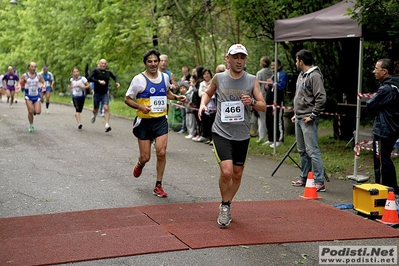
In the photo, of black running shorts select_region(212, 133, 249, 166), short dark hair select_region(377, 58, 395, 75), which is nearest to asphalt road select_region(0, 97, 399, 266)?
black running shorts select_region(212, 133, 249, 166)

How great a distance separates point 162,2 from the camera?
25.2 metres

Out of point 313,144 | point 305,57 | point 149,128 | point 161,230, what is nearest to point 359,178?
point 313,144

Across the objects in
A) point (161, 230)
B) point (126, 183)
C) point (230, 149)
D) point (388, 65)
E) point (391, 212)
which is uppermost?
point (388, 65)

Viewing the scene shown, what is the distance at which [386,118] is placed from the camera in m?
9.08

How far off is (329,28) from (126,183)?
4.33 metres

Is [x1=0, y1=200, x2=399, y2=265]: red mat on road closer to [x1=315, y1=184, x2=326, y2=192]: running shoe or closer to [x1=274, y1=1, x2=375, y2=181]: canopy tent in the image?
[x1=315, y1=184, x2=326, y2=192]: running shoe

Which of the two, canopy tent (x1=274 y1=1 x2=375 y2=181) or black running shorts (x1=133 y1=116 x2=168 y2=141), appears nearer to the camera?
black running shorts (x1=133 y1=116 x2=168 y2=141)

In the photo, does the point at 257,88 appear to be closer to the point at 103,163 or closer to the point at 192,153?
the point at 103,163

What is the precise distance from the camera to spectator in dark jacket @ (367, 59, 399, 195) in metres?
8.93

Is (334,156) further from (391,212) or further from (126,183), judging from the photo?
→ (391,212)

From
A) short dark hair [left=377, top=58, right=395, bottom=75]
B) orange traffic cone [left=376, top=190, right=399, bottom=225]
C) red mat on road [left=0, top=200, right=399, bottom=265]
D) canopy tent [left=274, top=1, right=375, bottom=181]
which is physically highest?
canopy tent [left=274, top=1, right=375, bottom=181]

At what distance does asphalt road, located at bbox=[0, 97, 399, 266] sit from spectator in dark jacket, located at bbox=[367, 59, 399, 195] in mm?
853

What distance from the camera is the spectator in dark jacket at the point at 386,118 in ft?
29.3

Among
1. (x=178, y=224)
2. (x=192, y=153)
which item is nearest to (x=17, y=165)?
(x=192, y=153)
